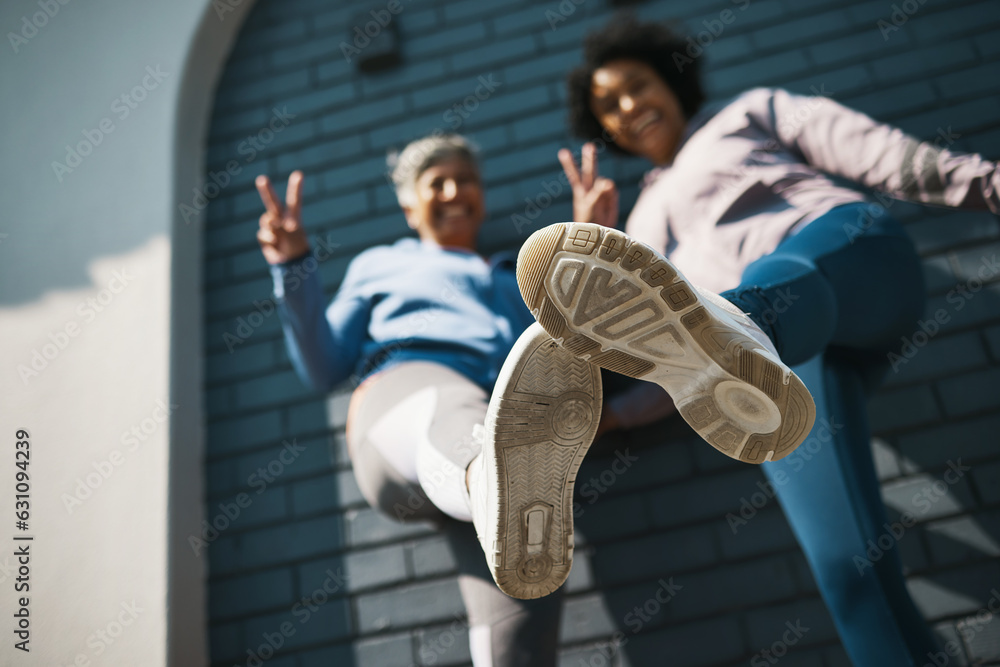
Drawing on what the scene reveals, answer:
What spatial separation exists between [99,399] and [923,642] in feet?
7.96

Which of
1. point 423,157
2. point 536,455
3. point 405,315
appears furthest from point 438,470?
point 423,157

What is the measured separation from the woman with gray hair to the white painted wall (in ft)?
2.38

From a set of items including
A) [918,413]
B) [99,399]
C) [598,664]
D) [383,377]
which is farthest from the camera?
[99,399]

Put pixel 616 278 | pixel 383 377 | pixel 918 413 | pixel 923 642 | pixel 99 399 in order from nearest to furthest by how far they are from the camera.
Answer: pixel 616 278 < pixel 923 642 < pixel 383 377 < pixel 918 413 < pixel 99 399

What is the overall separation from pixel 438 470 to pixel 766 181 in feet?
3.83

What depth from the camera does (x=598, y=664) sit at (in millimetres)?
2057

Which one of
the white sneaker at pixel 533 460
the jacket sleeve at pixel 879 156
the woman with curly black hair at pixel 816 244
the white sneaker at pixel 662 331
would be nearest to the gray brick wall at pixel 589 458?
the woman with curly black hair at pixel 816 244

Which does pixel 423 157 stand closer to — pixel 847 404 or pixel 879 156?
pixel 879 156

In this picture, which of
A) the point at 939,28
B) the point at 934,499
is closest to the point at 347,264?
the point at 934,499

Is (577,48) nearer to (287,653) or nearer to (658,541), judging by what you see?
(658,541)

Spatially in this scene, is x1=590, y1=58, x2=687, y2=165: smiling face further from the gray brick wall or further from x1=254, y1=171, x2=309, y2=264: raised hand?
x1=254, y1=171, x2=309, y2=264: raised hand

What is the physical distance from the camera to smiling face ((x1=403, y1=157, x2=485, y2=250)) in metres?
2.38

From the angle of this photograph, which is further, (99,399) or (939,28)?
(939,28)

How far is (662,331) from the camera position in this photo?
3.71 ft
